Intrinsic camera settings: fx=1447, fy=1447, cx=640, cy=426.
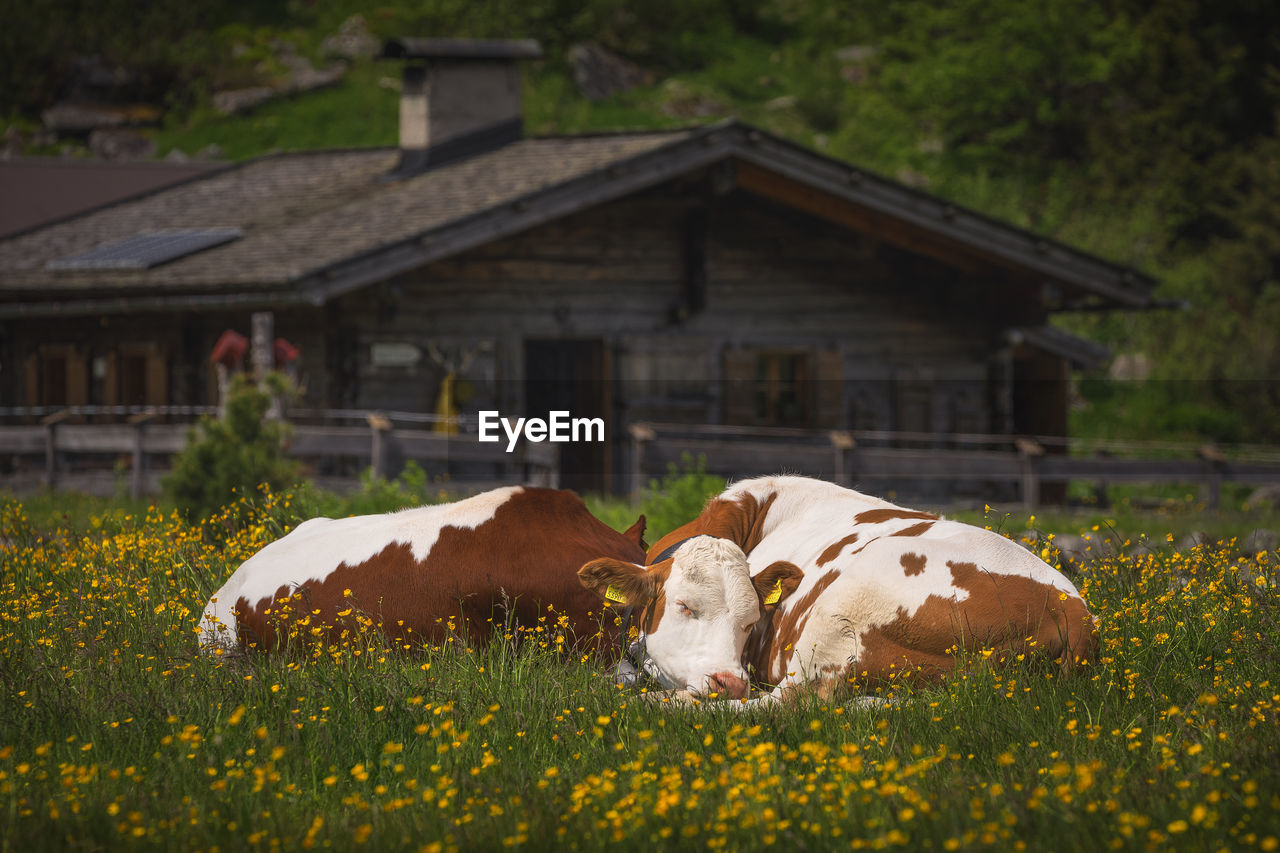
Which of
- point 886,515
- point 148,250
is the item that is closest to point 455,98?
point 148,250

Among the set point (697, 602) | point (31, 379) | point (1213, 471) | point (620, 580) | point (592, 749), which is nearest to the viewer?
point (592, 749)

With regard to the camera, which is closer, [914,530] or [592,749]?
[592,749]

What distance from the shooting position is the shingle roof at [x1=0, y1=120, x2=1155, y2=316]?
15500 millimetres

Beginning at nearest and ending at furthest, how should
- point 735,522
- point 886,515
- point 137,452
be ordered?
point 886,515 → point 735,522 → point 137,452

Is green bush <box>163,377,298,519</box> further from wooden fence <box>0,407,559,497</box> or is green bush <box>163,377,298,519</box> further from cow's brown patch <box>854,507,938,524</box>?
cow's brown patch <box>854,507,938,524</box>

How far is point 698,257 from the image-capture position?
1777 cm

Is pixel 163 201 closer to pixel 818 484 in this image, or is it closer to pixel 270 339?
pixel 270 339

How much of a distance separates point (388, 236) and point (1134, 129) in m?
29.9

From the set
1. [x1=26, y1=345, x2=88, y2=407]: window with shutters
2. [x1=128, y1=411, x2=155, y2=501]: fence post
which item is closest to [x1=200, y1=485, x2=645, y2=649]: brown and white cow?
[x1=128, y1=411, x2=155, y2=501]: fence post

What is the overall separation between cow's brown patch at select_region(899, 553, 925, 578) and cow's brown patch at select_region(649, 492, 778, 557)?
1.04 meters

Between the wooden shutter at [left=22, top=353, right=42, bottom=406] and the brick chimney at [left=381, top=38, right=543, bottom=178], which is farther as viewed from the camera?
the brick chimney at [left=381, top=38, right=543, bottom=178]

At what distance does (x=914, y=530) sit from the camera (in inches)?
229

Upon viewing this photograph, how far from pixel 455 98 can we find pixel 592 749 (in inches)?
676

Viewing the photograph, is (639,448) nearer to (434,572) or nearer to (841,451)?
A: (841,451)
